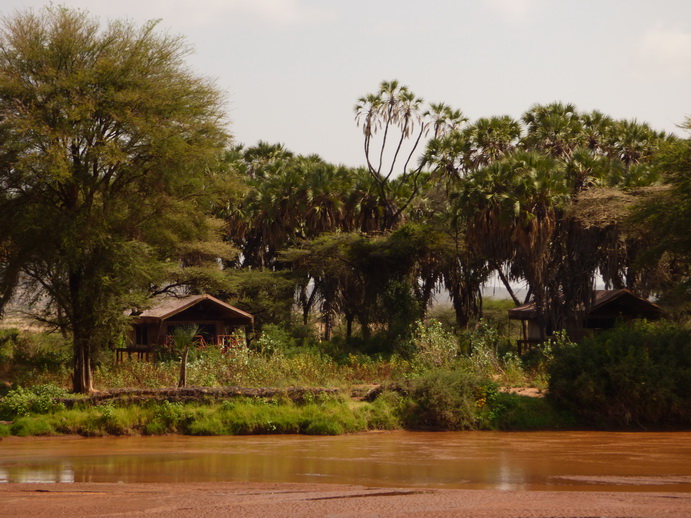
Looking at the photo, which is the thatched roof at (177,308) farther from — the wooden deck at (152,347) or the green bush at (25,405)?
the green bush at (25,405)

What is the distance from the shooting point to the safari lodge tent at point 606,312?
35.8 meters

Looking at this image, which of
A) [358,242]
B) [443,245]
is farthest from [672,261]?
[358,242]

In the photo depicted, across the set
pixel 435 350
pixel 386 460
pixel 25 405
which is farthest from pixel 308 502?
pixel 435 350

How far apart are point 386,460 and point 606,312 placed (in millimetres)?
22268

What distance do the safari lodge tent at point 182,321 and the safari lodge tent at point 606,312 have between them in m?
12.2

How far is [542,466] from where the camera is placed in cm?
1681

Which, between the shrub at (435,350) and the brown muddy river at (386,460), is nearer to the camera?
the brown muddy river at (386,460)

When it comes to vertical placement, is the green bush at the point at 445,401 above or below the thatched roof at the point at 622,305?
below

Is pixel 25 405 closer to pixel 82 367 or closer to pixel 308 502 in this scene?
pixel 82 367

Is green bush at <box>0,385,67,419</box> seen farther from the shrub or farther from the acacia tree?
the shrub

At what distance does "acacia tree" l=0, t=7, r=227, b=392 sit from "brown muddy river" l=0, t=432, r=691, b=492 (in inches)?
248

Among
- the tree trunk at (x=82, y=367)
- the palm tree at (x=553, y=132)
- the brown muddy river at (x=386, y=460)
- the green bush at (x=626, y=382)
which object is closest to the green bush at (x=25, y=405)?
the brown muddy river at (x=386, y=460)

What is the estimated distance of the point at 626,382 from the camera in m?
22.6

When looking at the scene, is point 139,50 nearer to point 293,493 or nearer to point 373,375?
point 373,375
